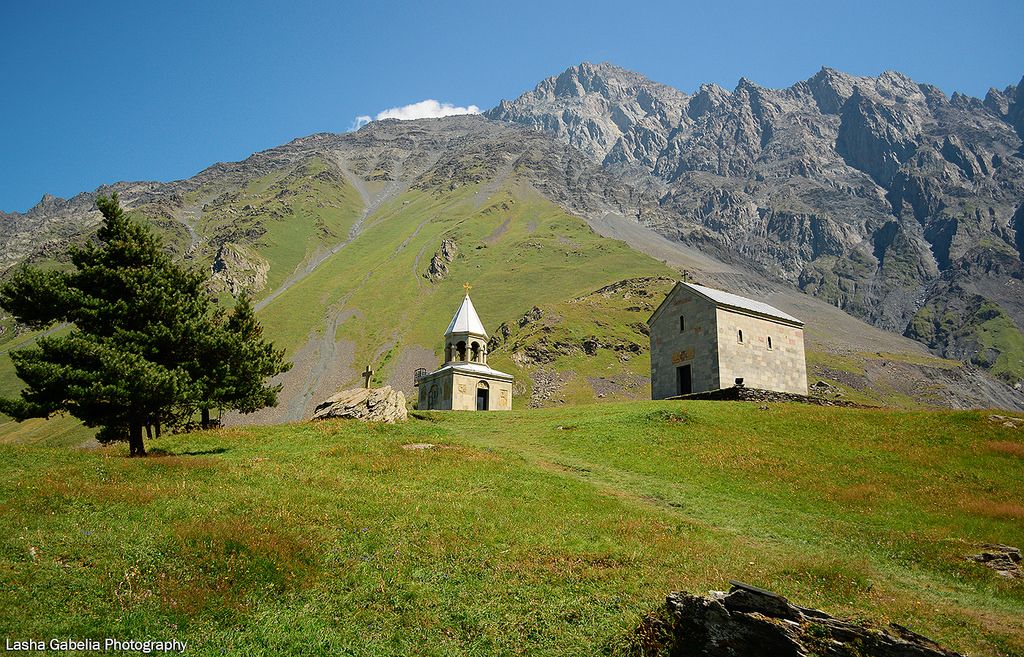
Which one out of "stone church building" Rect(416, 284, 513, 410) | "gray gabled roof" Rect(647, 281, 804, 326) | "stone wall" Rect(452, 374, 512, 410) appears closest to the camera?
"gray gabled roof" Rect(647, 281, 804, 326)

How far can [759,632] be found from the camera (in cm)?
973

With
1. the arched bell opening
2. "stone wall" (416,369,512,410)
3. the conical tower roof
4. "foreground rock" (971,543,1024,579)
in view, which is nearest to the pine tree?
"stone wall" (416,369,512,410)

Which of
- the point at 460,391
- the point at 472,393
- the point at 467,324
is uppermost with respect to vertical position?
the point at 467,324

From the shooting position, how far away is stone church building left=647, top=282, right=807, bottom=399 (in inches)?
1734

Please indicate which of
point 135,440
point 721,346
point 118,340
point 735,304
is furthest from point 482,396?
point 118,340

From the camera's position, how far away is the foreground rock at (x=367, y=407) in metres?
34.6

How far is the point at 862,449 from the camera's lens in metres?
28.5

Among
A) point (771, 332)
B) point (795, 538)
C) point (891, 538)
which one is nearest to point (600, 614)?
point (795, 538)

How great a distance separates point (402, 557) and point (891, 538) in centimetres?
1473

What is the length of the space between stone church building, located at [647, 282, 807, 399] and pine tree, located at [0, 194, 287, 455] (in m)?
30.4

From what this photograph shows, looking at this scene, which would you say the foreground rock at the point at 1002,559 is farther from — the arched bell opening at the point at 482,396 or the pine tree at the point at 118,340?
the arched bell opening at the point at 482,396

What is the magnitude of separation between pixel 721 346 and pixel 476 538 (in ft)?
105

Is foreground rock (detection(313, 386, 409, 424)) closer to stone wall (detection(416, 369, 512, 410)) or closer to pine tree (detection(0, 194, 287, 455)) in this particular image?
pine tree (detection(0, 194, 287, 455))

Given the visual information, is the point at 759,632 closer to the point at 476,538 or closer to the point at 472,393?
the point at 476,538
